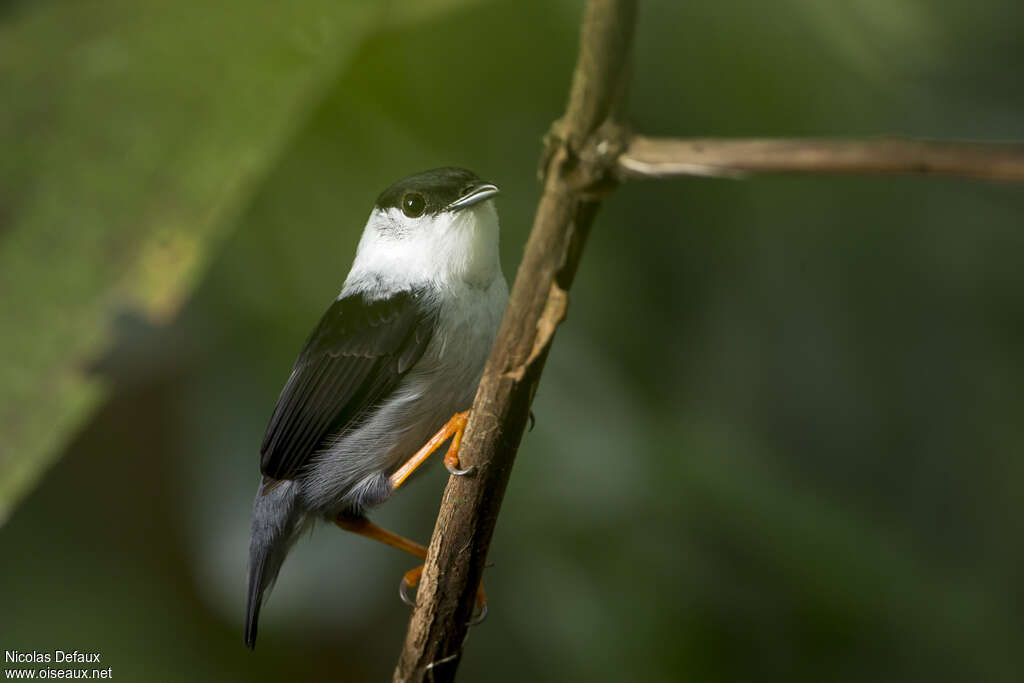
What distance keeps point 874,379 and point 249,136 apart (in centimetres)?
206

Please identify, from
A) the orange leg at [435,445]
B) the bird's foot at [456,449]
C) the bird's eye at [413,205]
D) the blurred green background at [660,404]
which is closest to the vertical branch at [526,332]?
the bird's foot at [456,449]

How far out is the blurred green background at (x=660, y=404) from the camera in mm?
1545

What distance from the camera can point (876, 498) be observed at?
252cm

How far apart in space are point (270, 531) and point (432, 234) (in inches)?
26.5

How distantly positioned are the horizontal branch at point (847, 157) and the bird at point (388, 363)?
2.94 ft

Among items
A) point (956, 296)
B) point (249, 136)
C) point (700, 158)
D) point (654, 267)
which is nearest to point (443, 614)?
point (249, 136)

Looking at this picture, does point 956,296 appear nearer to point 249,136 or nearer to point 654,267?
point 654,267

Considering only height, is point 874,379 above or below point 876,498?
above

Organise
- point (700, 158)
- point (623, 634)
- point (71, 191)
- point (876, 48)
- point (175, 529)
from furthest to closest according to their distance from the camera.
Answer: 1. point (175, 529)
2. point (623, 634)
3. point (876, 48)
4. point (71, 191)
5. point (700, 158)

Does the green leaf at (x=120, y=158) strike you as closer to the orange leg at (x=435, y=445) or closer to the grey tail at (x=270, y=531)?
the orange leg at (x=435, y=445)

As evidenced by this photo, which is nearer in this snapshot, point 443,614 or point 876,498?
point 443,614

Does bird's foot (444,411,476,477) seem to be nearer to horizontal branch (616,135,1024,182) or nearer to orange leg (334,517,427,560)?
orange leg (334,517,427,560)

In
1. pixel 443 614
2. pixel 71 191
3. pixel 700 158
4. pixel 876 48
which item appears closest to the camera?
pixel 700 158

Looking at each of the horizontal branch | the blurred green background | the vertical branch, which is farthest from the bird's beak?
the horizontal branch
